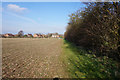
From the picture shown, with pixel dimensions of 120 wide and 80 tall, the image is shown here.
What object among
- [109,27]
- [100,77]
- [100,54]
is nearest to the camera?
[100,77]

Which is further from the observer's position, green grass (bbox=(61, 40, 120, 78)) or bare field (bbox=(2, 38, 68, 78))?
bare field (bbox=(2, 38, 68, 78))

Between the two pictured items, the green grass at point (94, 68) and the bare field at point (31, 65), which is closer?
the green grass at point (94, 68)

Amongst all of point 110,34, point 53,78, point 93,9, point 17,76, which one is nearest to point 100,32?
point 110,34

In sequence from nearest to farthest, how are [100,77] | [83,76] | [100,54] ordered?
[100,77] → [83,76] → [100,54]

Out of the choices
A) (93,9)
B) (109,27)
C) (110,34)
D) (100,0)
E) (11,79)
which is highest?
(100,0)

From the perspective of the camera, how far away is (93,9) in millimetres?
5469

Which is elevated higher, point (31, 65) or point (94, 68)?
point (94, 68)

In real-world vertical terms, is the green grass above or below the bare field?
above

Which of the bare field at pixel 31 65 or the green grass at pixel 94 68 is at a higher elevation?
the green grass at pixel 94 68

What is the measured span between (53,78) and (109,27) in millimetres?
4558

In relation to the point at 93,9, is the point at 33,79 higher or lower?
lower

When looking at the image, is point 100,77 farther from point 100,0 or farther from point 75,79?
point 100,0

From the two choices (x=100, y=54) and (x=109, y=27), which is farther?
(x=100, y=54)

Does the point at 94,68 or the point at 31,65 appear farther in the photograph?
the point at 31,65
